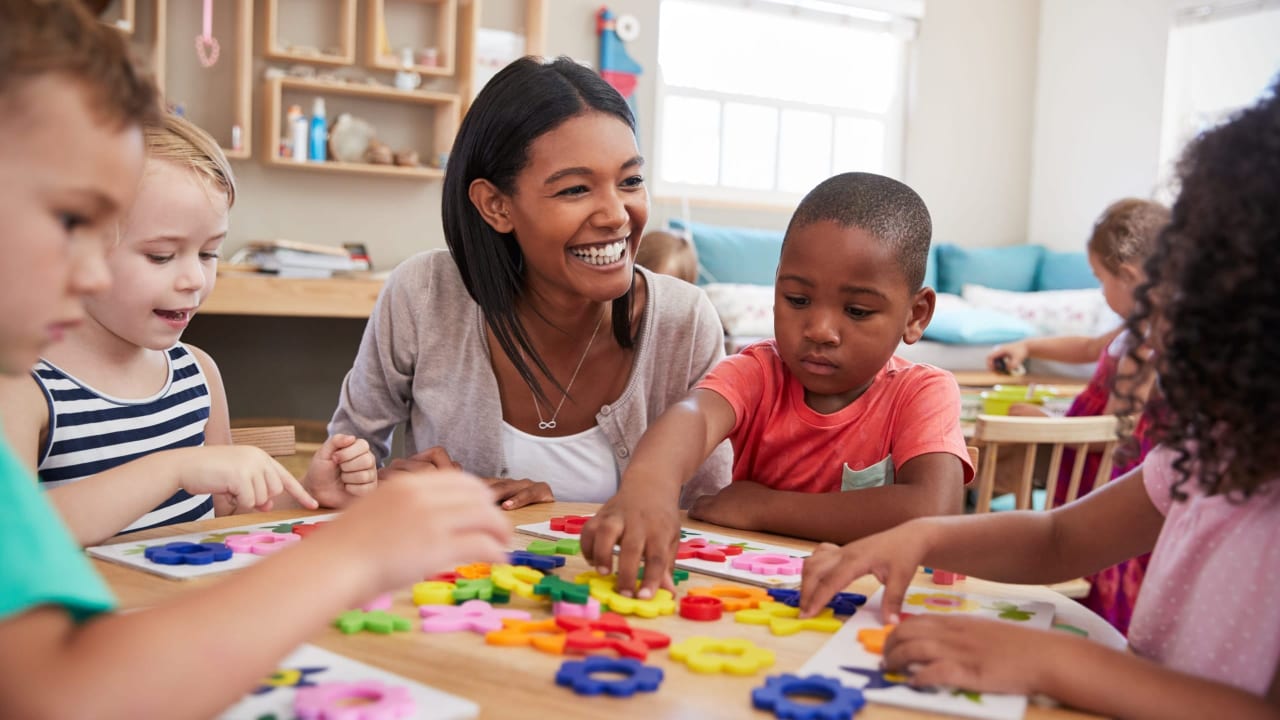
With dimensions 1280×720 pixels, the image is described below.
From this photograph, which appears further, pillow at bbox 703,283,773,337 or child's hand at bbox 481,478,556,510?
pillow at bbox 703,283,773,337

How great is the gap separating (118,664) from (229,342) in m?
4.25

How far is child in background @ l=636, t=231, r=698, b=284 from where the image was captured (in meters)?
3.31

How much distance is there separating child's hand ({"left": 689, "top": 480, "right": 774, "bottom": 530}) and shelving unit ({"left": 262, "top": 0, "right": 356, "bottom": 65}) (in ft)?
11.2

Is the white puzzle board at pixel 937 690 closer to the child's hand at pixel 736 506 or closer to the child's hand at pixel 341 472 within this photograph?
the child's hand at pixel 736 506

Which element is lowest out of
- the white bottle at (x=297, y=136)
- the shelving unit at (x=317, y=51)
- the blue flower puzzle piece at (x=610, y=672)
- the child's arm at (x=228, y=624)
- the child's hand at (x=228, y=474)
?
the blue flower puzzle piece at (x=610, y=672)

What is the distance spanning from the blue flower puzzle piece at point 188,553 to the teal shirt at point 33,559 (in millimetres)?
495

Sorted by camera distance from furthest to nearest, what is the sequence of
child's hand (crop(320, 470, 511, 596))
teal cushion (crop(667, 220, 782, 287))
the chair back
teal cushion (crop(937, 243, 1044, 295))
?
1. teal cushion (crop(937, 243, 1044, 295))
2. teal cushion (crop(667, 220, 782, 287))
3. the chair back
4. child's hand (crop(320, 470, 511, 596))

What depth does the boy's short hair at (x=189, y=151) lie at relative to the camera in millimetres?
1372

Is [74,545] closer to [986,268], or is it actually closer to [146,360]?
[146,360]

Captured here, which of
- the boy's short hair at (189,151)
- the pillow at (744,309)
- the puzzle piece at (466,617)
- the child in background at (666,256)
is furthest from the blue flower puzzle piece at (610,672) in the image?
the pillow at (744,309)

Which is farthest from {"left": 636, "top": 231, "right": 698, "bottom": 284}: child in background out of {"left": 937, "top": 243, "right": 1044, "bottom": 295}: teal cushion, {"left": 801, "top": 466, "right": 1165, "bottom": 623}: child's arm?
{"left": 937, "top": 243, "right": 1044, "bottom": 295}: teal cushion

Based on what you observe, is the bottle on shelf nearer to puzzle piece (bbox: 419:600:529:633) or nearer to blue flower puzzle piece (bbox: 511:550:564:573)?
blue flower puzzle piece (bbox: 511:550:564:573)

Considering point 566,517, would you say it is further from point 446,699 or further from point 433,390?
point 446,699

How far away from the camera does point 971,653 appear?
0.77 m
